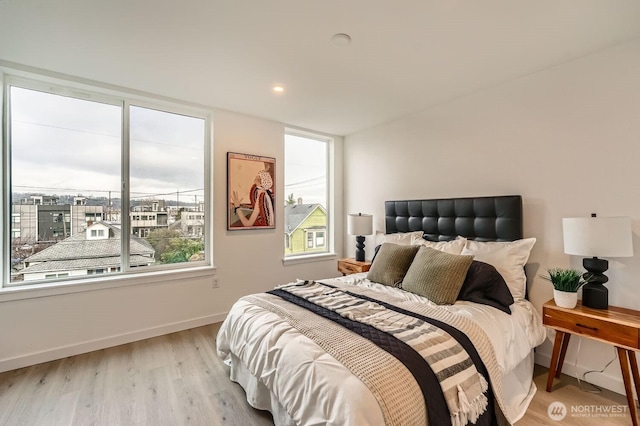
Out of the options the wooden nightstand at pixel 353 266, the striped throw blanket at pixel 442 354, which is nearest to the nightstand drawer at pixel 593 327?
the striped throw blanket at pixel 442 354

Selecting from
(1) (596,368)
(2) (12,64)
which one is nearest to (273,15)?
(2) (12,64)

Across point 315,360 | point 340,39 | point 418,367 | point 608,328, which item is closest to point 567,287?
point 608,328

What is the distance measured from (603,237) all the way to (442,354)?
142 cm

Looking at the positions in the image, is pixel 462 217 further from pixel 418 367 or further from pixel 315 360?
pixel 315 360

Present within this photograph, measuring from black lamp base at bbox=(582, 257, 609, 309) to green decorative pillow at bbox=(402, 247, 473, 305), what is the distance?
2.56 feet

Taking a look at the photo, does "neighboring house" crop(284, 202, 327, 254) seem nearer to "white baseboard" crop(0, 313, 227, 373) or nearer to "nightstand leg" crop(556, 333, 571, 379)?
"white baseboard" crop(0, 313, 227, 373)

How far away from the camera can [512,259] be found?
2305 mm

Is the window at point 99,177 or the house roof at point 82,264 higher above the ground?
the window at point 99,177

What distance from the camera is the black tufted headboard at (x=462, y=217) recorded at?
2.48m

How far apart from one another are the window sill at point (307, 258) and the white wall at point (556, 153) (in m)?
1.80

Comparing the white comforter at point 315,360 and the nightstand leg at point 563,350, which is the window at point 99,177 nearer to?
the white comforter at point 315,360

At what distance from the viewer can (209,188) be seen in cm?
346

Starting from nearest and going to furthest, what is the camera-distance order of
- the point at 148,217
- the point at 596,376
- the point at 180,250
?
the point at 596,376 < the point at 148,217 < the point at 180,250

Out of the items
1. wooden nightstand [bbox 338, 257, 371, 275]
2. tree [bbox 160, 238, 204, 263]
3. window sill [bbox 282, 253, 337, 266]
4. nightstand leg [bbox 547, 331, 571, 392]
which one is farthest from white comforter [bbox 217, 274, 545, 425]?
window sill [bbox 282, 253, 337, 266]
